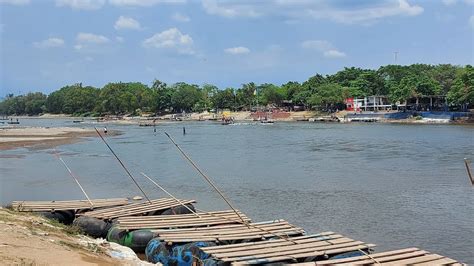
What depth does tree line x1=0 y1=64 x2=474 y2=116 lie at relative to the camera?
110m

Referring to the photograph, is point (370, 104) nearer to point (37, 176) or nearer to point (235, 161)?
point (235, 161)

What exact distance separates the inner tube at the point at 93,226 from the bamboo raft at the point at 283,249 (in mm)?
4800

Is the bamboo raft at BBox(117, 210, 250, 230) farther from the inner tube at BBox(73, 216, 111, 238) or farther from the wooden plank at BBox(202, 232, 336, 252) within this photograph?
the wooden plank at BBox(202, 232, 336, 252)

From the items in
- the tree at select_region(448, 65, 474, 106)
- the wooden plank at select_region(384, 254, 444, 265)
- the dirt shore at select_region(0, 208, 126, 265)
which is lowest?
the wooden plank at select_region(384, 254, 444, 265)

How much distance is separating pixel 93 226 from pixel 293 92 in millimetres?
134785

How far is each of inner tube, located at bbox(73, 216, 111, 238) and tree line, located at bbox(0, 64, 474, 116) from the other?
90.9 metres

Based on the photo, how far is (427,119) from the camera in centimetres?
10656

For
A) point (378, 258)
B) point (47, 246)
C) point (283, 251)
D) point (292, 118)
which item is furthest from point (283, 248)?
point (292, 118)

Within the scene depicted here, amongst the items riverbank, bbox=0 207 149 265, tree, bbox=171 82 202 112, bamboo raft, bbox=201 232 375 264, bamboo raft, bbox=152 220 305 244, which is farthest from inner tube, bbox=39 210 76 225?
tree, bbox=171 82 202 112

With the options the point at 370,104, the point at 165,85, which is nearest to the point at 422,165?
the point at 370,104

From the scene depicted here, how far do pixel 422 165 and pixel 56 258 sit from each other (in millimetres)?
32459

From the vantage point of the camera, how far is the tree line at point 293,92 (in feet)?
361

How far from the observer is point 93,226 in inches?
626

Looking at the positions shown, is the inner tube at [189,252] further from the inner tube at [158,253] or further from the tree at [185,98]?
the tree at [185,98]
